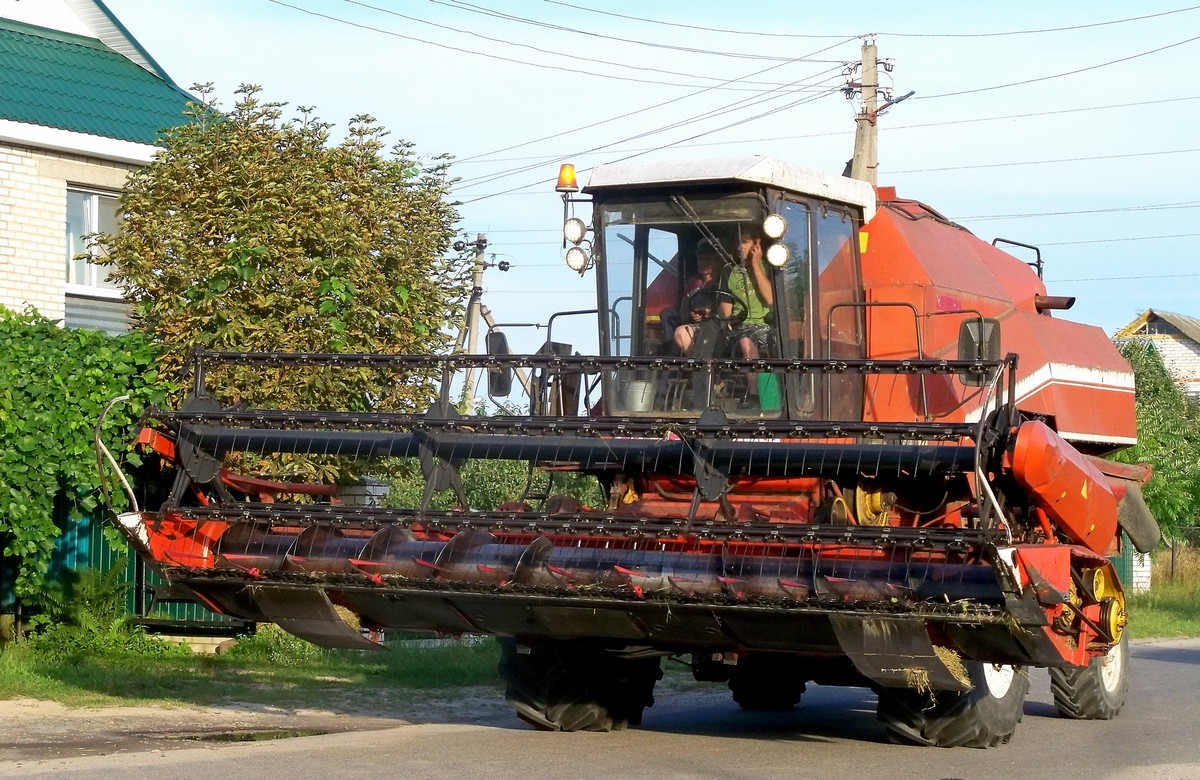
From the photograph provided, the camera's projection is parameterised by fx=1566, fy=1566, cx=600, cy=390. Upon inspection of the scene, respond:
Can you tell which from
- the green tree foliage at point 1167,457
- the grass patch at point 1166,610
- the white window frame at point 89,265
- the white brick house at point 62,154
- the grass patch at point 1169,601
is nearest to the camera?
the white brick house at point 62,154

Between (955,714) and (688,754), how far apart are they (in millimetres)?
1588

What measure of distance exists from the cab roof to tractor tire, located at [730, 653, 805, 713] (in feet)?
10.2

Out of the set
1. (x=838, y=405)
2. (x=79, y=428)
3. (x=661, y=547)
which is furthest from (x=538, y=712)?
(x=79, y=428)

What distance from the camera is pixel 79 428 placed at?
12.6 meters

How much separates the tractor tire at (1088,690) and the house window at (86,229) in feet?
37.9

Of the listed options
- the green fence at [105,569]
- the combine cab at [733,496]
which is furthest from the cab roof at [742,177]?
the green fence at [105,569]

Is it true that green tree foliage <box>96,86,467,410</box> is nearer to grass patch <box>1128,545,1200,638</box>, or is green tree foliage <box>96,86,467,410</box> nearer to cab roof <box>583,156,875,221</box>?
cab roof <box>583,156,875,221</box>

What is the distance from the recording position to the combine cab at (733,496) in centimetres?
791

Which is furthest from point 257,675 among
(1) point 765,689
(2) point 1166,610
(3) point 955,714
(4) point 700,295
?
(2) point 1166,610

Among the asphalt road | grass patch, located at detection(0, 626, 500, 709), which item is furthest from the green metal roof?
the asphalt road

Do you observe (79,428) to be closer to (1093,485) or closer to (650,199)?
(650,199)

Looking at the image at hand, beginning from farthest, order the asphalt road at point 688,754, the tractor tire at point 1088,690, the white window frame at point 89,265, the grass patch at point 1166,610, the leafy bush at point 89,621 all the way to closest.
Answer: the grass patch at point 1166,610
the white window frame at point 89,265
the leafy bush at point 89,621
the tractor tire at point 1088,690
the asphalt road at point 688,754

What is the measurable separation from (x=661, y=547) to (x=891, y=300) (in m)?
3.28

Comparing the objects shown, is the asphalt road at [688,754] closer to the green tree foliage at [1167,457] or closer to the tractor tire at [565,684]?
the tractor tire at [565,684]
